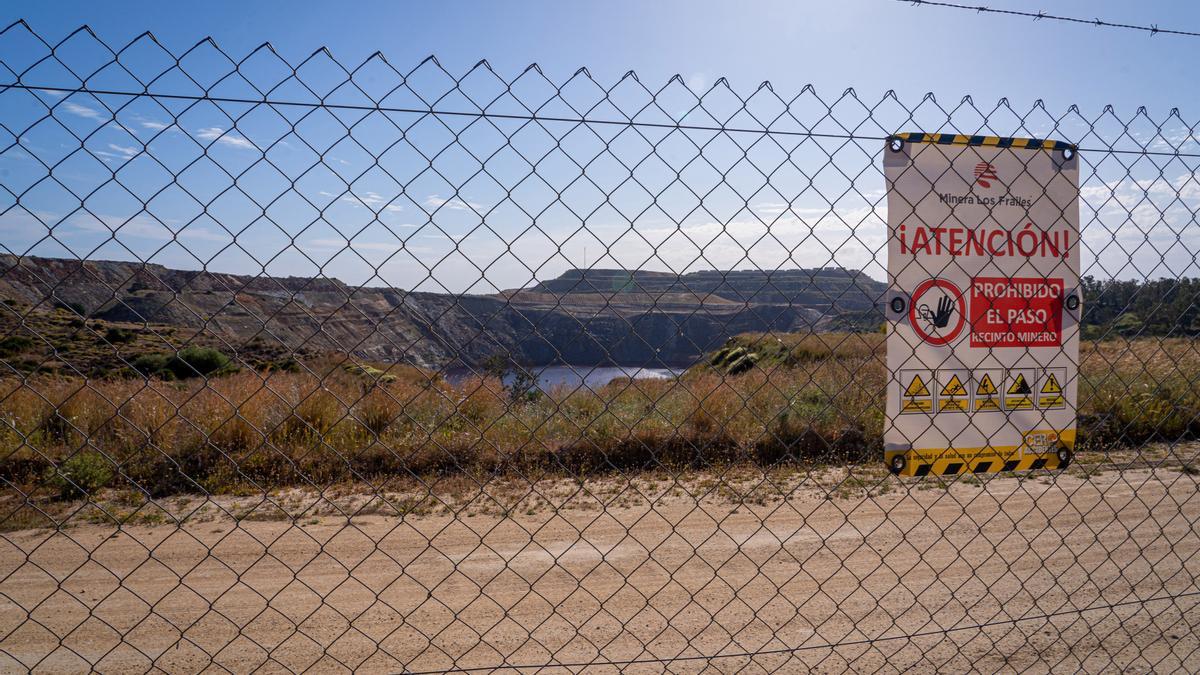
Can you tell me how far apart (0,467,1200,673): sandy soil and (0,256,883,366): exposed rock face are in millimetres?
1003

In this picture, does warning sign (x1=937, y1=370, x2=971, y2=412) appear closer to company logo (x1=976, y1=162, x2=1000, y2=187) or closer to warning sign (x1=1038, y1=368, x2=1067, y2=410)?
warning sign (x1=1038, y1=368, x2=1067, y2=410)

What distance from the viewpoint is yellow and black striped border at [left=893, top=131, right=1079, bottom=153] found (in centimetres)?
319

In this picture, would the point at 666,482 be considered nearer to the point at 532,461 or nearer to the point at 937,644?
the point at 532,461

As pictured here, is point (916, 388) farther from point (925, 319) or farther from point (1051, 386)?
point (1051, 386)

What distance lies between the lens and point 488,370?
5383mm

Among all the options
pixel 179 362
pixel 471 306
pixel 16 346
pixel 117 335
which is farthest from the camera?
pixel 179 362

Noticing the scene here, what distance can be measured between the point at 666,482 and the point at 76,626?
202 inches

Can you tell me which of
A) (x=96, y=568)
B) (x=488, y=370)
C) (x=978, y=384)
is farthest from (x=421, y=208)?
(x=96, y=568)

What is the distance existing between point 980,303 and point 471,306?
2189 mm

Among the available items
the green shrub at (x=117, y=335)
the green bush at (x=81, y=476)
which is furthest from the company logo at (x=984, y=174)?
the green bush at (x=81, y=476)

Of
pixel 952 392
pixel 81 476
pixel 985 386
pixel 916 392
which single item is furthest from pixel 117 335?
pixel 985 386

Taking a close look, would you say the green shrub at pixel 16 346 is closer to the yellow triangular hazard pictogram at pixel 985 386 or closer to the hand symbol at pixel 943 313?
the hand symbol at pixel 943 313

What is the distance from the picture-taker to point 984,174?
3234 millimetres

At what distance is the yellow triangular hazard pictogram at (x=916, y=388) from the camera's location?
10.4 ft
